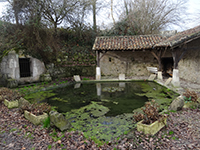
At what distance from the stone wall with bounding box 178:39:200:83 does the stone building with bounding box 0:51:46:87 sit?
11208 mm

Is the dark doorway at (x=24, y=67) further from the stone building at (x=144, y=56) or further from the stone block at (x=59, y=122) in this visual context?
the stone block at (x=59, y=122)

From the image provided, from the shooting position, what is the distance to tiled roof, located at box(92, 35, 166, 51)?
41.0 ft

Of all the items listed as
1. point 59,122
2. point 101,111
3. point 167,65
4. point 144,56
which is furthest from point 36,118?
point 167,65

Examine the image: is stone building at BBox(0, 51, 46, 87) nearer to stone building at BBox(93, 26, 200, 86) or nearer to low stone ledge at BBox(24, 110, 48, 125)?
stone building at BBox(93, 26, 200, 86)

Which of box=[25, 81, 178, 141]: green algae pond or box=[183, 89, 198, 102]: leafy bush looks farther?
box=[183, 89, 198, 102]: leafy bush

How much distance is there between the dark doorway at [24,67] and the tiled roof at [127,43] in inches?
218

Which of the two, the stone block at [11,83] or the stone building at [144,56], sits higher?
the stone building at [144,56]

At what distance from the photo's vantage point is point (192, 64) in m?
10.4

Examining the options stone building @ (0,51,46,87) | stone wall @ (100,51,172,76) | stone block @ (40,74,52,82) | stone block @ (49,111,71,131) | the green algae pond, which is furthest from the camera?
stone wall @ (100,51,172,76)

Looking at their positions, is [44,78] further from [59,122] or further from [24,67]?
[59,122]

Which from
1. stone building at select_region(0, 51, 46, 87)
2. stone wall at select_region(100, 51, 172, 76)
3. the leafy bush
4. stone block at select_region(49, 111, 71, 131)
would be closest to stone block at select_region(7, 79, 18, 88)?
stone building at select_region(0, 51, 46, 87)

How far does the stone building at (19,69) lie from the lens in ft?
31.9

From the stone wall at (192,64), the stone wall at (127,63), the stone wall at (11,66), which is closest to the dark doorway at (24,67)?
the stone wall at (11,66)

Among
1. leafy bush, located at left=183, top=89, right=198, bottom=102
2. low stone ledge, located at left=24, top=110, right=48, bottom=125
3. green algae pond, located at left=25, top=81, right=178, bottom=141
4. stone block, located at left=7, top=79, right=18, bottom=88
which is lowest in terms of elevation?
green algae pond, located at left=25, top=81, right=178, bottom=141
